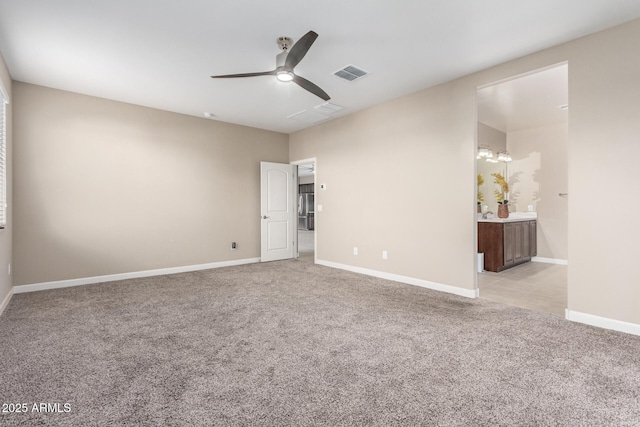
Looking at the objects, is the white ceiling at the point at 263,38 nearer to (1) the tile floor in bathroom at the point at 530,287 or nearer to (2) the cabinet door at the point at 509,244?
(1) the tile floor in bathroom at the point at 530,287

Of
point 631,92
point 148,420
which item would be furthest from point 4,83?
point 631,92

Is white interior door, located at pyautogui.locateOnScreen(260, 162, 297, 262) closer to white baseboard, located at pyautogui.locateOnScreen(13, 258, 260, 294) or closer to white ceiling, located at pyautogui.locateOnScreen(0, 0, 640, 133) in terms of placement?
white baseboard, located at pyautogui.locateOnScreen(13, 258, 260, 294)

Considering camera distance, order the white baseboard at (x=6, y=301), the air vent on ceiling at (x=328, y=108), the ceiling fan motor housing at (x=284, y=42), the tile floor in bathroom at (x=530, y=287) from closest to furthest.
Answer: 1. the ceiling fan motor housing at (x=284, y=42)
2. the white baseboard at (x=6, y=301)
3. the tile floor in bathroom at (x=530, y=287)
4. the air vent on ceiling at (x=328, y=108)

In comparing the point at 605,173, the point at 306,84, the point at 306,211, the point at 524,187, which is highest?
the point at 306,84

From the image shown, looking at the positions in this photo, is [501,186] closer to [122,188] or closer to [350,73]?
[350,73]

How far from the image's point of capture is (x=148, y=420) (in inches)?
64.4

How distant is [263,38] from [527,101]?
13.9 ft

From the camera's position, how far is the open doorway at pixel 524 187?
4.52 metres

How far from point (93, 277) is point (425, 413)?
4933 millimetres

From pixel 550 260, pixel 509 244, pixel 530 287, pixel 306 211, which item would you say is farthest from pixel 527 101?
pixel 306 211

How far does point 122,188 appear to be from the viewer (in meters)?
4.88

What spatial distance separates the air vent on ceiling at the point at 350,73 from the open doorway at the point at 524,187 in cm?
195

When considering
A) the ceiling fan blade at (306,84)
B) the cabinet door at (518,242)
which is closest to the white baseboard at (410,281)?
the cabinet door at (518,242)

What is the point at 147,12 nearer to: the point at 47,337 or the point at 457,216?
the point at 47,337
